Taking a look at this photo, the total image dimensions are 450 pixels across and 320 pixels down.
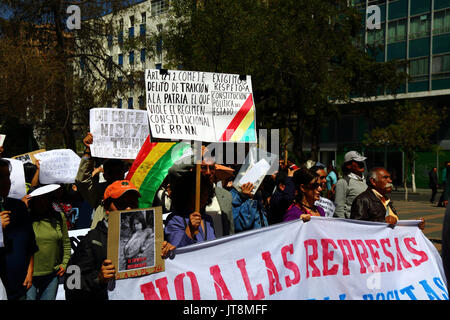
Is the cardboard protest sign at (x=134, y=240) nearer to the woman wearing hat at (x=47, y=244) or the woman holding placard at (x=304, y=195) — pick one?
the woman wearing hat at (x=47, y=244)

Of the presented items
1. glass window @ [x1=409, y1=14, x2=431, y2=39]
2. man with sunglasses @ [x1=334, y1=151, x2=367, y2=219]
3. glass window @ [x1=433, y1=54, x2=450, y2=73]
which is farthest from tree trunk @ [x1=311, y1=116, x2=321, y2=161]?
man with sunglasses @ [x1=334, y1=151, x2=367, y2=219]

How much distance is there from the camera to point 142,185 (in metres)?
A: 4.82

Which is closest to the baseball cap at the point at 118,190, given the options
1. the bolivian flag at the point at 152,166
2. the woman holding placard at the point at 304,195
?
the bolivian flag at the point at 152,166

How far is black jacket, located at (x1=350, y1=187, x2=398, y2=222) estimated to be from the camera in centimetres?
481

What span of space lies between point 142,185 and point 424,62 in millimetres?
32934

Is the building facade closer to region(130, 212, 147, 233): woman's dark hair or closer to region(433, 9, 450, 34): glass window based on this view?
region(433, 9, 450, 34): glass window

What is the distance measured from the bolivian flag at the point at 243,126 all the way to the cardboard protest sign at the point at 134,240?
1.49 meters

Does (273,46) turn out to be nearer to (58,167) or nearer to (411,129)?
(58,167)

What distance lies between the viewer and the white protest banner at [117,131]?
5.31 metres

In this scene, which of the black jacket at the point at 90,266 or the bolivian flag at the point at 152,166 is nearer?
the black jacket at the point at 90,266

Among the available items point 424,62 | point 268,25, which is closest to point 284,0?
point 268,25

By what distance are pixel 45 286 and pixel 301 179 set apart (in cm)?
253

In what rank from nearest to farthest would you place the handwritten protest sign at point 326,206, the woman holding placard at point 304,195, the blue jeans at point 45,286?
the blue jeans at point 45,286 < the woman holding placard at point 304,195 < the handwritten protest sign at point 326,206
